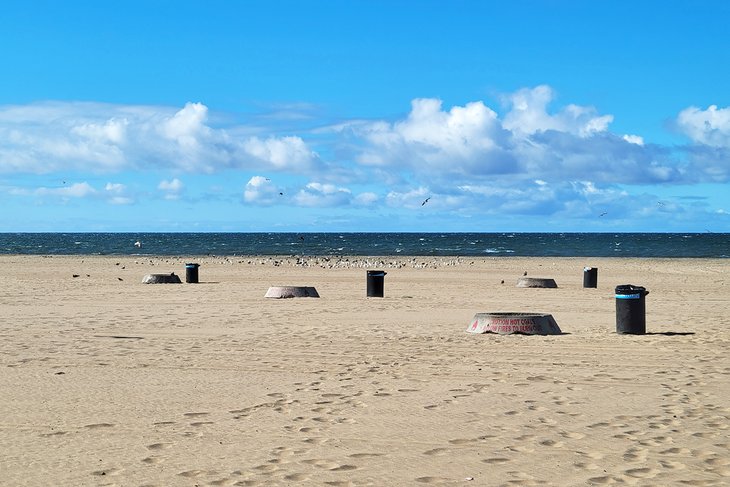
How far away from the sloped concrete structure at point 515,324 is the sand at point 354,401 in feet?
0.74

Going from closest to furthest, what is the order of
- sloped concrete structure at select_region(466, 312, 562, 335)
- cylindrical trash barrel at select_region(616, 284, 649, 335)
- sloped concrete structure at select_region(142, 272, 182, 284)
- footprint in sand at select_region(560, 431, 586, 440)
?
1. footprint in sand at select_region(560, 431, 586, 440)
2. sloped concrete structure at select_region(466, 312, 562, 335)
3. cylindrical trash barrel at select_region(616, 284, 649, 335)
4. sloped concrete structure at select_region(142, 272, 182, 284)

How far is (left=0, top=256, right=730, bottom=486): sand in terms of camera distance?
221 inches

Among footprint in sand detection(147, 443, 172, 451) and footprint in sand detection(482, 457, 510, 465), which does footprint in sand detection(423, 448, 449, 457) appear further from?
footprint in sand detection(147, 443, 172, 451)

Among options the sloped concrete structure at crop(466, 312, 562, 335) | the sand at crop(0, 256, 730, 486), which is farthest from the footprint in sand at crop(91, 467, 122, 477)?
the sloped concrete structure at crop(466, 312, 562, 335)

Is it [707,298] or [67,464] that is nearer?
[67,464]

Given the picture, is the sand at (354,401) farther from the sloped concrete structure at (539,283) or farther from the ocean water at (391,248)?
the ocean water at (391,248)

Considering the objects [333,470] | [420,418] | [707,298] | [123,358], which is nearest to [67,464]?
[333,470]

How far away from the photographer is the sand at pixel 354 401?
18.4 ft

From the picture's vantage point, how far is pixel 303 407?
7488 mm

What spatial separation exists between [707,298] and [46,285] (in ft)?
58.3

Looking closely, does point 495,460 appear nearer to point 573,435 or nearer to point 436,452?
point 436,452

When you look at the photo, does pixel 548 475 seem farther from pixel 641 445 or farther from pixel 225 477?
pixel 225 477

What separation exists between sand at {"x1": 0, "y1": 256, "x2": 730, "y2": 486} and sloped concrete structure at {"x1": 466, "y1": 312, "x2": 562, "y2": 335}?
0.74 ft

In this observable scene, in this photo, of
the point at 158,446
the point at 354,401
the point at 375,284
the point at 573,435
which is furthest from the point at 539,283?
the point at 158,446
